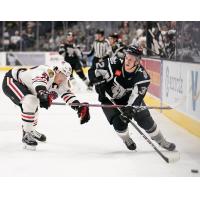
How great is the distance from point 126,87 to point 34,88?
2.14 ft

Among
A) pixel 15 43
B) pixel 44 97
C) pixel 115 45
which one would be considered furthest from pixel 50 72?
pixel 15 43

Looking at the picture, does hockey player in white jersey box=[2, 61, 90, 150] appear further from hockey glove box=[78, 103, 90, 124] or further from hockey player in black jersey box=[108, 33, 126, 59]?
hockey player in black jersey box=[108, 33, 126, 59]

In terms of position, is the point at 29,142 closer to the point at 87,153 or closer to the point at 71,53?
the point at 87,153

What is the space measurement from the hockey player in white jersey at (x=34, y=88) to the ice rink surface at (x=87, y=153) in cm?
24

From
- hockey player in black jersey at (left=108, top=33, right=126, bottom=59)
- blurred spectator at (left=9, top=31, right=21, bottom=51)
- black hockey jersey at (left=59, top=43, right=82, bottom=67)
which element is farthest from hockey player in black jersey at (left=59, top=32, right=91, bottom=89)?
blurred spectator at (left=9, top=31, right=21, bottom=51)

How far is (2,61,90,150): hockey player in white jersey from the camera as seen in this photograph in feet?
11.2

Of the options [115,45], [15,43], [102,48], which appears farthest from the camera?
[15,43]

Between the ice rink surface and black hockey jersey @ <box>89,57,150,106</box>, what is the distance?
44 cm

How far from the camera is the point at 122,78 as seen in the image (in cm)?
347

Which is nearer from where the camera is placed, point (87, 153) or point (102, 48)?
point (87, 153)

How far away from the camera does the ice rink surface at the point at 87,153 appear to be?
9.99 feet

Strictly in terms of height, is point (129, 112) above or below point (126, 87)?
Result: below

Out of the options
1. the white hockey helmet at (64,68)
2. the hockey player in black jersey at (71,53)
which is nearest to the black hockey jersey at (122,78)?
the white hockey helmet at (64,68)

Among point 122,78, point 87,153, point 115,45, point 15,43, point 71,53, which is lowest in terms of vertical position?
point 87,153
